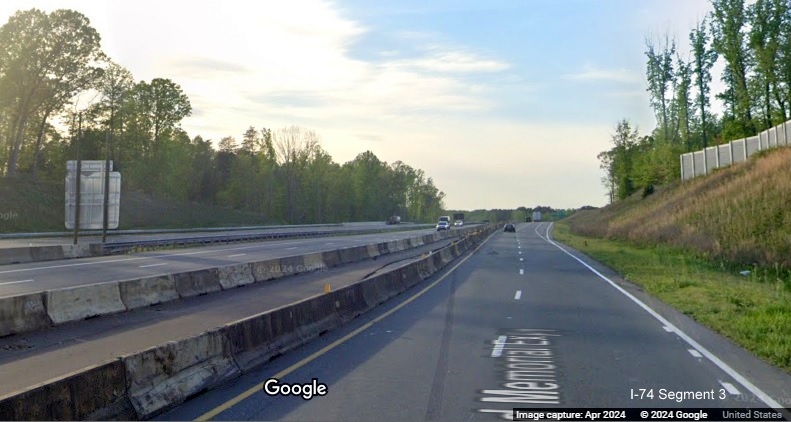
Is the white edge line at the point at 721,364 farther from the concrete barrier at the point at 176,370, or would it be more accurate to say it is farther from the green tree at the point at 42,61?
the green tree at the point at 42,61

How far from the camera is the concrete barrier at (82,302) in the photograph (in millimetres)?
16078

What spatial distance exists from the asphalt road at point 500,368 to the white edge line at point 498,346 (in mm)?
17

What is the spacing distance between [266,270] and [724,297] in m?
15.6

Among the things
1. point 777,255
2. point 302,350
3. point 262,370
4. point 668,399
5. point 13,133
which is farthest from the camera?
point 13,133

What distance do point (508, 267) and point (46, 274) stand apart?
65.0ft

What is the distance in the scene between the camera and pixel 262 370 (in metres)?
11.4

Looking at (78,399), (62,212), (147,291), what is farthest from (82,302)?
(62,212)

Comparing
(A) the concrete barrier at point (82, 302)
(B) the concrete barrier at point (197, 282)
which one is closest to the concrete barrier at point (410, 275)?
(B) the concrete barrier at point (197, 282)

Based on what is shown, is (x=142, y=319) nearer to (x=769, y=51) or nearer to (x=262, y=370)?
(x=262, y=370)

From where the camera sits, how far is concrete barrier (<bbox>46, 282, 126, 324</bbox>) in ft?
52.7

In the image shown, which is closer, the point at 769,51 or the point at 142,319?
the point at 142,319

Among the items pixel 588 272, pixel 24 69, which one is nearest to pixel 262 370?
pixel 588 272

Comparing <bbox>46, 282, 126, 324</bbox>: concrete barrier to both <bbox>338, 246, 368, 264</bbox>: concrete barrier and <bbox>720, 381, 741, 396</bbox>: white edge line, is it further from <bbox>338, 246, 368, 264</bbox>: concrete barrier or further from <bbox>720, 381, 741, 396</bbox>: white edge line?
<bbox>338, 246, 368, 264</bbox>: concrete barrier

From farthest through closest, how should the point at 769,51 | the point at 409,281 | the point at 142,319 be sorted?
the point at 769,51 → the point at 409,281 → the point at 142,319
